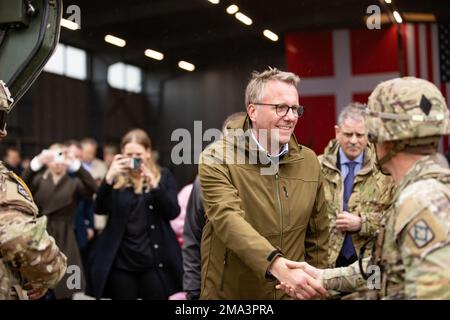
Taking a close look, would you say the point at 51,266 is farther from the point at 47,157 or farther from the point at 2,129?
the point at 47,157

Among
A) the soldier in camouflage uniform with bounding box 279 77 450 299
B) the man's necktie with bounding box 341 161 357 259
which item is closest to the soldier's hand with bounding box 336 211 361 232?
the man's necktie with bounding box 341 161 357 259

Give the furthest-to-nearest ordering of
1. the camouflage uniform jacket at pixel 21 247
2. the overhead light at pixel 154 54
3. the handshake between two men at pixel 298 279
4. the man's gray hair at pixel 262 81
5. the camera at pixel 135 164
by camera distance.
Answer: the overhead light at pixel 154 54
the camera at pixel 135 164
the man's gray hair at pixel 262 81
the handshake between two men at pixel 298 279
the camouflage uniform jacket at pixel 21 247

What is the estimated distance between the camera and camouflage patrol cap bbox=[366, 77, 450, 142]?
2.13 meters

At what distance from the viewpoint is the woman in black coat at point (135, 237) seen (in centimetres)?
476

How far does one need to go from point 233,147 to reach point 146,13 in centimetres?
477

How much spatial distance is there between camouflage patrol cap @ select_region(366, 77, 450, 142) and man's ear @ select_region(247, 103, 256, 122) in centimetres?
105

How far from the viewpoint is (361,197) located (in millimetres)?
4066

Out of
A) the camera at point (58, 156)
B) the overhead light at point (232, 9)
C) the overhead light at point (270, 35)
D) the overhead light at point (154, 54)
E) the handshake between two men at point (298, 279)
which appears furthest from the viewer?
the overhead light at point (154, 54)

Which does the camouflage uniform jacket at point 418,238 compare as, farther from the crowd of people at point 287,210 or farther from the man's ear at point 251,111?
the man's ear at point 251,111

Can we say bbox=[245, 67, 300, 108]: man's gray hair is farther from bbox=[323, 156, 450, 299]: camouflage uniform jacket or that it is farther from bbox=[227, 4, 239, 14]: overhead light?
bbox=[227, 4, 239, 14]: overhead light

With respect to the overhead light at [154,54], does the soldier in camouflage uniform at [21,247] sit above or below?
below

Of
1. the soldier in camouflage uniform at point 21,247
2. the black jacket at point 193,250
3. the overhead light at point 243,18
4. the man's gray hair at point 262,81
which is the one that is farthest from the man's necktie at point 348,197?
the overhead light at point 243,18

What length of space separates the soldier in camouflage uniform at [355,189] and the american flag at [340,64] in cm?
292

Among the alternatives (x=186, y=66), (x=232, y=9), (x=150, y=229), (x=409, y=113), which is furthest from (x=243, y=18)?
(x=409, y=113)
